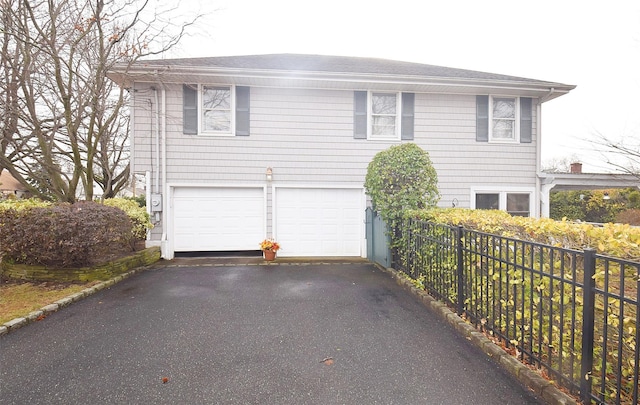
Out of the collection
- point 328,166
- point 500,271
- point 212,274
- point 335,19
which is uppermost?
point 335,19

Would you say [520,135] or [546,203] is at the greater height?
[520,135]

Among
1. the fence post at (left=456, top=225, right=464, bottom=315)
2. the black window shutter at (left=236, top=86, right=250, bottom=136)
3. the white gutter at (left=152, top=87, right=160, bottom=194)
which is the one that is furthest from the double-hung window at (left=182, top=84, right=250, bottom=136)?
the fence post at (left=456, top=225, right=464, bottom=315)

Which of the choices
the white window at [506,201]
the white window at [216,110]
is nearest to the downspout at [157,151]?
the white window at [216,110]

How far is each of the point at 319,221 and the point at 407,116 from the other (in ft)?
12.5

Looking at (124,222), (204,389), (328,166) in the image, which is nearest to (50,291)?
(124,222)

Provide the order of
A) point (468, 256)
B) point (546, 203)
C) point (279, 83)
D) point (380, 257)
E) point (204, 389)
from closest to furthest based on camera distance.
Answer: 1. point (204, 389)
2. point (468, 256)
3. point (380, 257)
4. point (279, 83)
5. point (546, 203)

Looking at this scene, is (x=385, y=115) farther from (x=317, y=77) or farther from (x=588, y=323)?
(x=588, y=323)

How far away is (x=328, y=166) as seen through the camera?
7.54 meters

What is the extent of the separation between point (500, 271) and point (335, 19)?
33.7 feet

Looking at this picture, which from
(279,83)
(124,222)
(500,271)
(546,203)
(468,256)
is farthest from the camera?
(546,203)

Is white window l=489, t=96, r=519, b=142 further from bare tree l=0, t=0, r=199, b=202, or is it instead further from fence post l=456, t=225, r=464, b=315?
bare tree l=0, t=0, r=199, b=202

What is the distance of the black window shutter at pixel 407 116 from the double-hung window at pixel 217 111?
425cm

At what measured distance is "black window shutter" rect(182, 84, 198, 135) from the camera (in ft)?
23.5

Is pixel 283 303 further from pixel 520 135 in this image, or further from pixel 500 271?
pixel 520 135
